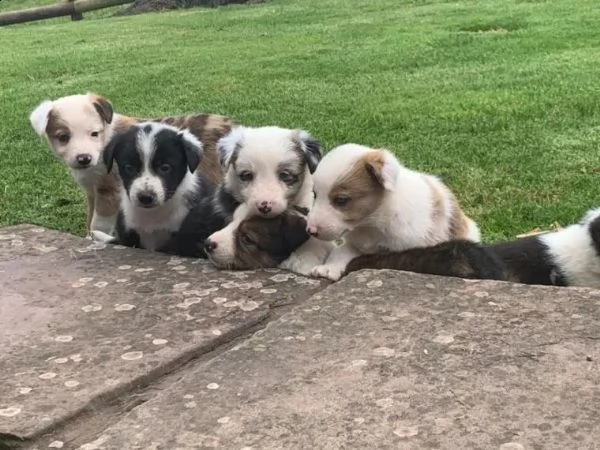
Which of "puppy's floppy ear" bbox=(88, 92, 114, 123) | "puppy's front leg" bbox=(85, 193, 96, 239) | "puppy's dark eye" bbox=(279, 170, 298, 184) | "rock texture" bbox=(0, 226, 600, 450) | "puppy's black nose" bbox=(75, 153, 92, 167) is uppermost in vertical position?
"puppy's floppy ear" bbox=(88, 92, 114, 123)

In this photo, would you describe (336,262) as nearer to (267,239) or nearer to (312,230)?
(312,230)

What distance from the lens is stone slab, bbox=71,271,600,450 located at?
2.19m

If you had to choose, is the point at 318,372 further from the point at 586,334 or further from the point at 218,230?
the point at 218,230

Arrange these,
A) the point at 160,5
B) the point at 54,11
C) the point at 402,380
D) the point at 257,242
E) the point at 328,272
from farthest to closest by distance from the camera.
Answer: the point at 160,5
the point at 54,11
the point at 257,242
the point at 328,272
the point at 402,380

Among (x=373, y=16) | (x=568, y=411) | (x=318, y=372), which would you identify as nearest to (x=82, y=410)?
(x=318, y=372)

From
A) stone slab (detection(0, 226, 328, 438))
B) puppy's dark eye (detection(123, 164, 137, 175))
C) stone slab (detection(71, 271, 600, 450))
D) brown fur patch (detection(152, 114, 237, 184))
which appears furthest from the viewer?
brown fur patch (detection(152, 114, 237, 184))

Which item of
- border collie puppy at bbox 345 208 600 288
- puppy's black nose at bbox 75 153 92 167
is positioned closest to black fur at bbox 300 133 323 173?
border collie puppy at bbox 345 208 600 288

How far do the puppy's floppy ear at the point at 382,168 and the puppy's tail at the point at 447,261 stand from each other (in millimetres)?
316

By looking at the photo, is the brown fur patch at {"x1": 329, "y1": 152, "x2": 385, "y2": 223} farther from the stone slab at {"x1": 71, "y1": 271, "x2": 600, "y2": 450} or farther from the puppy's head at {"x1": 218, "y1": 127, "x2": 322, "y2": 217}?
the stone slab at {"x1": 71, "y1": 271, "x2": 600, "y2": 450}

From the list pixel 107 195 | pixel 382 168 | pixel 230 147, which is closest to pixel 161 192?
pixel 230 147

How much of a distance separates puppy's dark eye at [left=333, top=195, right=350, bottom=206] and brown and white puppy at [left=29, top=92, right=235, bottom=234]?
58.4 inches

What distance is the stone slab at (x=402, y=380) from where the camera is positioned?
7.18ft

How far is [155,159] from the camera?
15.0ft

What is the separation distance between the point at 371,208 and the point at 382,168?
0.20 metres
